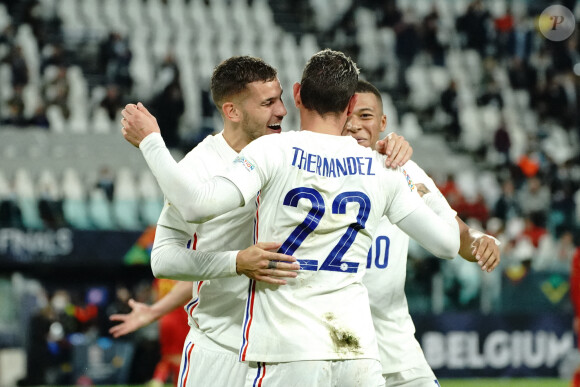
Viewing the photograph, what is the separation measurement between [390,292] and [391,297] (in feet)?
0.10

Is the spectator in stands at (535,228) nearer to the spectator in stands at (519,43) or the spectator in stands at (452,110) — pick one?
the spectator in stands at (452,110)

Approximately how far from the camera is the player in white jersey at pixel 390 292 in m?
5.31

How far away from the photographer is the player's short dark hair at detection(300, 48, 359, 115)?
13.4ft

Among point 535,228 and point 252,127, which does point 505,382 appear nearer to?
point 535,228

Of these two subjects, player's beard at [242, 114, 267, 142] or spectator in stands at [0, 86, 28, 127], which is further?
spectator in stands at [0, 86, 28, 127]

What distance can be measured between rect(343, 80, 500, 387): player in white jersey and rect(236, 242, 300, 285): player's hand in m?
1.40

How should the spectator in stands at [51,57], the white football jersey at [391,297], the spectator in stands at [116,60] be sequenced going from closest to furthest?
the white football jersey at [391,297], the spectator in stands at [51,57], the spectator in stands at [116,60]

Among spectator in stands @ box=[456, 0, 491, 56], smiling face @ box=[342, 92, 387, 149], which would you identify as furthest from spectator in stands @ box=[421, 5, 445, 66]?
smiling face @ box=[342, 92, 387, 149]

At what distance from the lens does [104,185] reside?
47.0 feet

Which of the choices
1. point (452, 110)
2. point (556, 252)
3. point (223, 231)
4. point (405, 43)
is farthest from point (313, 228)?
point (405, 43)

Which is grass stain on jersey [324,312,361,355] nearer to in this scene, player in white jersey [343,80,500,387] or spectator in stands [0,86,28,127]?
player in white jersey [343,80,500,387]

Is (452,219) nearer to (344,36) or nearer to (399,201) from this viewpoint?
(399,201)

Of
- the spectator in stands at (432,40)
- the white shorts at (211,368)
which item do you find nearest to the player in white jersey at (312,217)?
the white shorts at (211,368)

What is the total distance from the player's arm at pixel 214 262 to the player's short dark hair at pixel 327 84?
68cm
